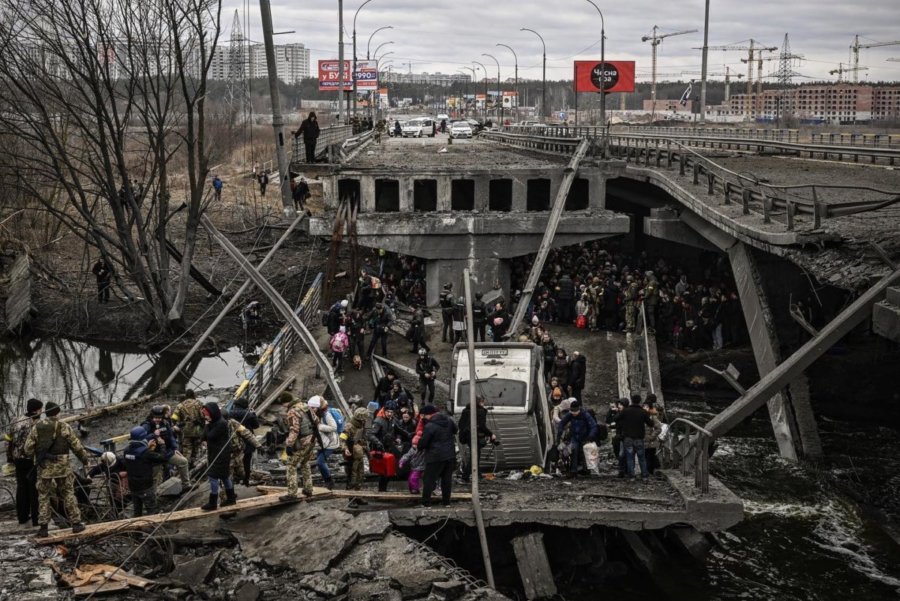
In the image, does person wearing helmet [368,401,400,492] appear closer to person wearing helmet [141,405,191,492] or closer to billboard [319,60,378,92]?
person wearing helmet [141,405,191,492]

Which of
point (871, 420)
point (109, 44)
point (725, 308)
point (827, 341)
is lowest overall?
point (871, 420)

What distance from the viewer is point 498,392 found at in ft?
61.5

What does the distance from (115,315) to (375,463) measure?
22.1 meters

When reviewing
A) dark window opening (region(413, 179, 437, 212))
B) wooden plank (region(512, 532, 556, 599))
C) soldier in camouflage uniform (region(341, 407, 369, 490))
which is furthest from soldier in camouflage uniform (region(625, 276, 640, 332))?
dark window opening (region(413, 179, 437, 212))

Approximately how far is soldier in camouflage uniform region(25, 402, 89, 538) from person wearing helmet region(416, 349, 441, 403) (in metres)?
9.62

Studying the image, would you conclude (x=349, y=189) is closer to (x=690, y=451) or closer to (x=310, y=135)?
(x=310, y=135)

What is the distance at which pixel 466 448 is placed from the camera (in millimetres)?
16891

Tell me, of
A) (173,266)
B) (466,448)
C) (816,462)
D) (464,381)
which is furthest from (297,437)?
(173,266)

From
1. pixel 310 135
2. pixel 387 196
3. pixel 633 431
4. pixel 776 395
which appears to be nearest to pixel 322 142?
pixel 387 196

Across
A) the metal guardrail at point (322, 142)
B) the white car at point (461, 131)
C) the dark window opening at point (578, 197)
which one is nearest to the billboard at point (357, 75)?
the white car at point (461, 131)

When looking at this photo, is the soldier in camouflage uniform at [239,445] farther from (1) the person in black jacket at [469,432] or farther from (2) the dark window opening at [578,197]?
(2) the dark window opening at [578,197]

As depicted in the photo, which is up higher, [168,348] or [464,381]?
[464,381]

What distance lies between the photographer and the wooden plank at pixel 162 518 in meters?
12.5

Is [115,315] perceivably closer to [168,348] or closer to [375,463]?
[168,348]
